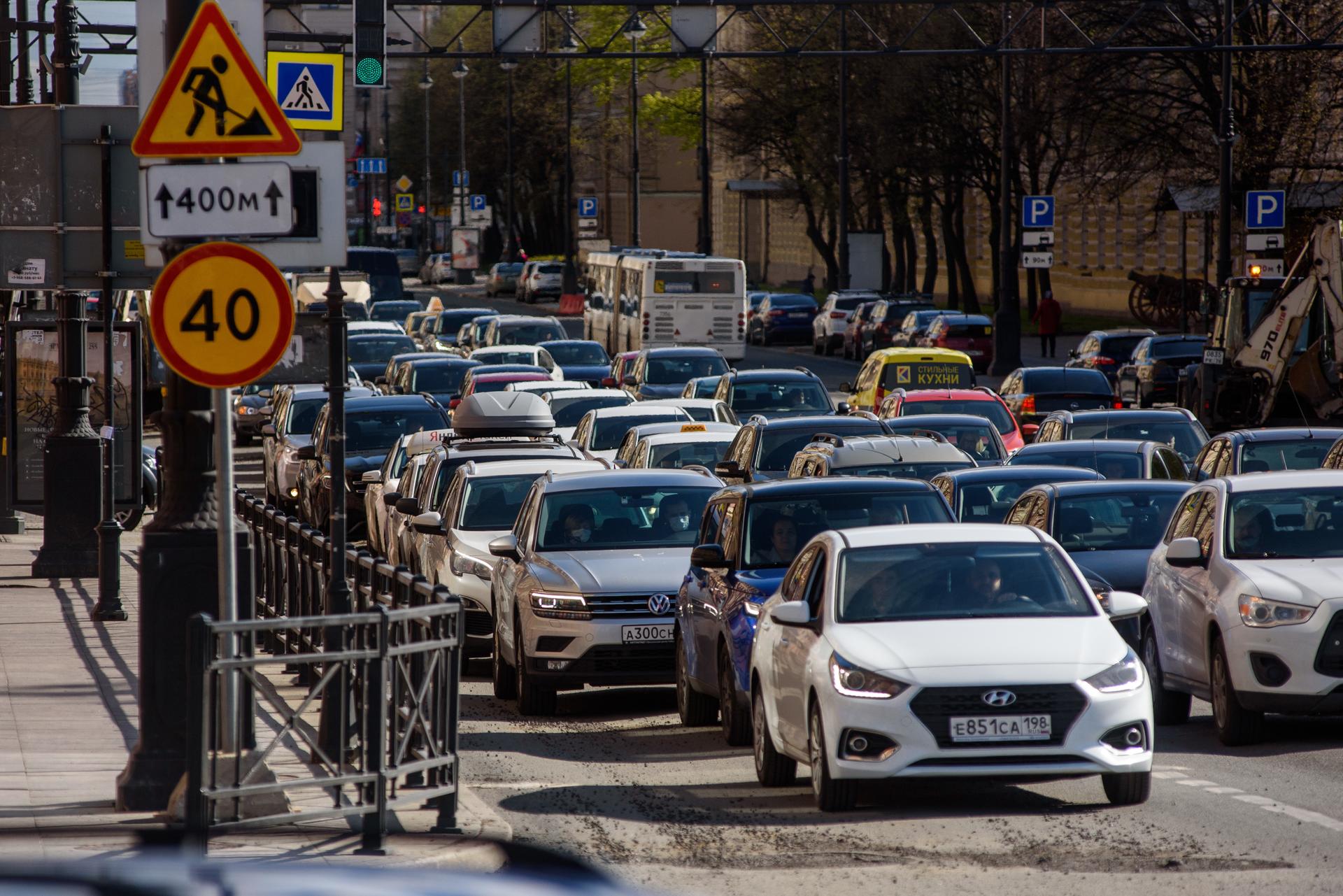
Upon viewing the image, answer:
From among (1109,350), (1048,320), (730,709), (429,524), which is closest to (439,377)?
(1109,350)

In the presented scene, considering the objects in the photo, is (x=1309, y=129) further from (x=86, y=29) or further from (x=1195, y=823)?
(x=1195, y=823)

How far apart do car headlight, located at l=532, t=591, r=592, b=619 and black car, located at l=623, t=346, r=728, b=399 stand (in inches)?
858

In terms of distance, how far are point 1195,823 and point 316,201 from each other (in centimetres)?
474

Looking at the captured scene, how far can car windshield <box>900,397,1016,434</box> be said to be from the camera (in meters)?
26.2

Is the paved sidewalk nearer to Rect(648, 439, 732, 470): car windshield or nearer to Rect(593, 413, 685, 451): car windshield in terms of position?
Rect(648, 439, 732, 470): car windshield

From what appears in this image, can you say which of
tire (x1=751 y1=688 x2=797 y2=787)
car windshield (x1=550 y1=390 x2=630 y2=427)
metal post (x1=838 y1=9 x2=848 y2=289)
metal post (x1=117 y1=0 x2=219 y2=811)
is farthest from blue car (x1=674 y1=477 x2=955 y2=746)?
metal post (x1=838 y1=9 x2=848 y2=289)

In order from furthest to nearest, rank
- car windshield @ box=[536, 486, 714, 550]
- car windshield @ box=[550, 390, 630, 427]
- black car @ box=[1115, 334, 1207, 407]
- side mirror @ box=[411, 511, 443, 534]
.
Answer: black car @ box=[1115, 334, 1207, 407] → car windshield @ box=[550, 390, 630, 427] → side mirror @ box=[411, 511, 443, 534] → car windshield @ box=[536, 486, 714, 550]

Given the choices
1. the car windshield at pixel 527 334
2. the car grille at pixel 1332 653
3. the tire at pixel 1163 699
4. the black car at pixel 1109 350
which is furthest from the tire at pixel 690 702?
the car windshield at pixel 527 334

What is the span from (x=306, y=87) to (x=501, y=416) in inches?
204

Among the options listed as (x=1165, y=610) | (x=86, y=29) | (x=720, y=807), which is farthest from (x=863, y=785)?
(x=86, y=29)

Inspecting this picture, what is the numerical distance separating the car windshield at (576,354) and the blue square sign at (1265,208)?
42.5ft

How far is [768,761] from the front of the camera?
440 inches

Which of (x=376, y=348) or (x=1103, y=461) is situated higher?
(x=376, y=348)

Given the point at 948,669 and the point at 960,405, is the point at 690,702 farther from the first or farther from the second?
the point at 960,405
